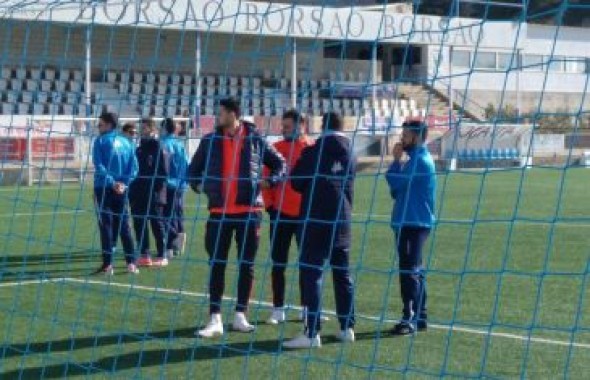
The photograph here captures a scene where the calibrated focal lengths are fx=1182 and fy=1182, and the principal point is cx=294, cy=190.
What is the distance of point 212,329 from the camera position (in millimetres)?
8867

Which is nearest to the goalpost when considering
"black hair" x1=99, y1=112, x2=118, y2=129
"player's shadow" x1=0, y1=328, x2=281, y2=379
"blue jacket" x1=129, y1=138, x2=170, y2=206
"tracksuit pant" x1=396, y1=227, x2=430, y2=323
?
"player's shadow" x1=0, y1=328, x2=281, y2=379

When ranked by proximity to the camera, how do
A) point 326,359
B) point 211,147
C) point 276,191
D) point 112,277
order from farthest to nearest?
point 112,277, point 276,191, point 211,147, point 326,359

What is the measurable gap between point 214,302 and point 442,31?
11.3 feet

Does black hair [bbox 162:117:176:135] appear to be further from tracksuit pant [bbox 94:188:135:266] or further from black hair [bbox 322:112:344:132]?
black hair [bbox 322:112:344:132]

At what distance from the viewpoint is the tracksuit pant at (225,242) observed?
8.77 metres

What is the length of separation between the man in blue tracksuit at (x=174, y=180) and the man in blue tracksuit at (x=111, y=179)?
1.48 feet

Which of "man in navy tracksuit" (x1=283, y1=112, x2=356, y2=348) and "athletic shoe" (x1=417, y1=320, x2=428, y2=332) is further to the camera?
"athletic shoe" (x1=417, y1=320, x2=428, y2=332)

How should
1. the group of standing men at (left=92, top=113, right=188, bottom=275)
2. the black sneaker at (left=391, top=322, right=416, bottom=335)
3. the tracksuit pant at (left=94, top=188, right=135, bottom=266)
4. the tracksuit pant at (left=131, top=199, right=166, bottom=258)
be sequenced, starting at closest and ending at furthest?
1. the black sneaker at (left=391, top=322, right=416, bottom=335)
2. the group of standing men at (left=92, top=113, right=188, bottom=275)
3. the tracksuit pant at (left=94, top=188, right=135, bottom=266)
4. the tracksuit pant at (left=131, top=199, right=166, bottom=258)

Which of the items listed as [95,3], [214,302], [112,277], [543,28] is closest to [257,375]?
[214,302]

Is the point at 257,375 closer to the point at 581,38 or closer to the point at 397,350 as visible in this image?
the point at 397,350

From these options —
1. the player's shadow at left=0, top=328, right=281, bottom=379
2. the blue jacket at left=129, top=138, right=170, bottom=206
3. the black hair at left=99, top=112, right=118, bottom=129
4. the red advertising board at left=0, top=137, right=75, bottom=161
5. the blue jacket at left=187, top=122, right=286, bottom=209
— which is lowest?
the player's shadow at left=0, top=328, right=281, bottom=379

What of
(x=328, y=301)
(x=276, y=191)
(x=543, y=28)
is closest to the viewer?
(x=276, y=191)

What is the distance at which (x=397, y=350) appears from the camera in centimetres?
842

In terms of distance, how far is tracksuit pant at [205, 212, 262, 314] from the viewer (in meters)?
8.77
